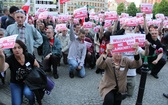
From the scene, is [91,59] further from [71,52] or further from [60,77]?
[60,77]

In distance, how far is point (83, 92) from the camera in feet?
16.4

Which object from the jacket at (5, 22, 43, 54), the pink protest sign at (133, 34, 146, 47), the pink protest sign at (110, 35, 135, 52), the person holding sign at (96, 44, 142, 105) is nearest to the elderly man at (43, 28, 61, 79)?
the jacket at (5, 22, 43, 54)

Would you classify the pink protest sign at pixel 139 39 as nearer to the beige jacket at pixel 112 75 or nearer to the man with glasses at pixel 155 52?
the beige jacket at pixel 112 75

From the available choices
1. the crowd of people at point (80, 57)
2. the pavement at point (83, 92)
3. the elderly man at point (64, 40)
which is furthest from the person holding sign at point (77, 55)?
the elderly man at point (64, 40)

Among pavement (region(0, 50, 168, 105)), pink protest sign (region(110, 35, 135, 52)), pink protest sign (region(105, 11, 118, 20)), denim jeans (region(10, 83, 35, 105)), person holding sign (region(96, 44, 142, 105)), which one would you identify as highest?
pink protest sign (region(105, 11, 118, 20))

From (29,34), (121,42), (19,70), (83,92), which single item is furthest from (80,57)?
(121,42)

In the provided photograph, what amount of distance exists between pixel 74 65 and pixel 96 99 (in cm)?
177

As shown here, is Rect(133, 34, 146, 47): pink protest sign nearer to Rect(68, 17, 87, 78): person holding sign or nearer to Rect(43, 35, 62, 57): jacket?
Rect(68, 17, 87, 78): person holding sign

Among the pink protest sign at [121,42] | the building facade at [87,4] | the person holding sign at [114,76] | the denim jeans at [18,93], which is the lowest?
the denim jeans at [18,93]

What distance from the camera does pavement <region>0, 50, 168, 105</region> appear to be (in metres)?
4.45

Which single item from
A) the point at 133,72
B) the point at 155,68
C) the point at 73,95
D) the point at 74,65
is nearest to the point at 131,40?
the point at 133,72

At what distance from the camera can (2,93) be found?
471cm

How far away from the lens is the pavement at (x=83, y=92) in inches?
175

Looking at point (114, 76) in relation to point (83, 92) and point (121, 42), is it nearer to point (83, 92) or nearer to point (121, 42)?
point (121, 42)
